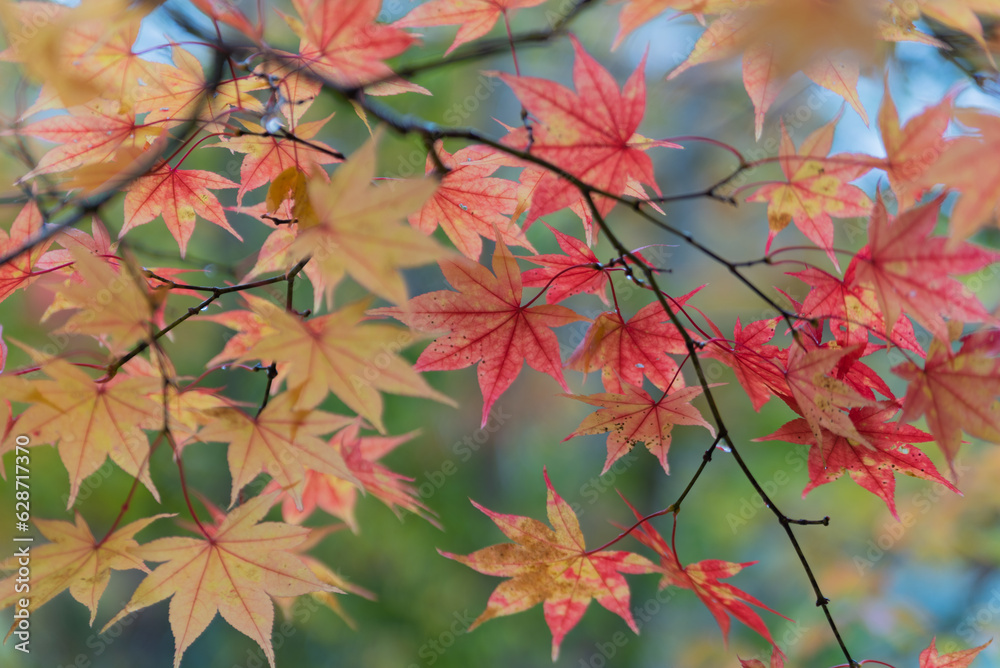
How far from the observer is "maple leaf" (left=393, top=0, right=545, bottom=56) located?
674 millimetres

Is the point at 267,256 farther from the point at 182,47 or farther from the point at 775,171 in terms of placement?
the point at 775,171

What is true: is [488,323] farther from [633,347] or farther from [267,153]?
[267,153]

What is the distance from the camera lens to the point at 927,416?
549mm

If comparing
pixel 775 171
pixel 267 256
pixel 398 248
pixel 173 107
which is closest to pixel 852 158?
pixel 398 248

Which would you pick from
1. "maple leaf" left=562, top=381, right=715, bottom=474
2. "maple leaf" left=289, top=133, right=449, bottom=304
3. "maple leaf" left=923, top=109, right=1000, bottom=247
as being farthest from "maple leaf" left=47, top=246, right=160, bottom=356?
"maple leaf" left=923, top=109, right=1000, bottom=247

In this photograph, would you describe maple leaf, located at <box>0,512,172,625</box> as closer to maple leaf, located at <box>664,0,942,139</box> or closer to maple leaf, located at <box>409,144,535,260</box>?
maple leaf, located at <box>409,144,535,260</box>

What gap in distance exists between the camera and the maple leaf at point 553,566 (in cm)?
71

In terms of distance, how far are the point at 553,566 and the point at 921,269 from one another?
505mm

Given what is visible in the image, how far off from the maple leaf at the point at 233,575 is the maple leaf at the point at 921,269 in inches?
24.9

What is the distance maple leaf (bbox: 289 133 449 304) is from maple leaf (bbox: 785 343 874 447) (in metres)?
0.38

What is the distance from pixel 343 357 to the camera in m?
0.49

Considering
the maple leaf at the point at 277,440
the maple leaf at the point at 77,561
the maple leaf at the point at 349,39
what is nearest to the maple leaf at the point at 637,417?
the maple leaf at the point at 277,440

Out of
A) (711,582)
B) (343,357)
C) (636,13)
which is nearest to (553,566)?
(711,582)

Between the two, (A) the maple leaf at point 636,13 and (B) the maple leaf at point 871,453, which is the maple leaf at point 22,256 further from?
(B) the maple leaf at point 871,453
